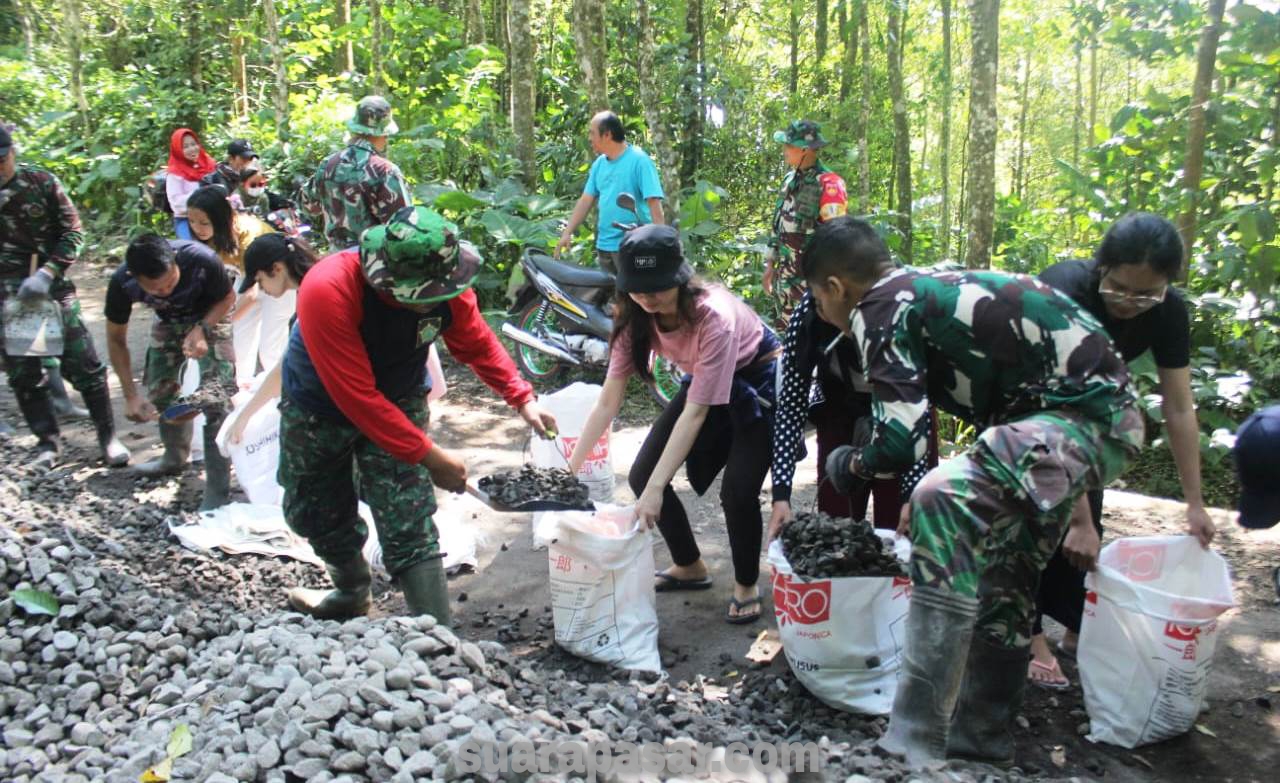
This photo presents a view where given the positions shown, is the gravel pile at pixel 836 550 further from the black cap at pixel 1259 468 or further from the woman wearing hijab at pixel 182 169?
the woman wearing hijab at pixel 182 169

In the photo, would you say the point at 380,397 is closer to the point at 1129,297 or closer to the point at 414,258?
the point at 414,258

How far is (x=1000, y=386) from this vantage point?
265 centimetres

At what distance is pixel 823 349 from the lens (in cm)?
337

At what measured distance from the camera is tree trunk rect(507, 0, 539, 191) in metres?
8.72

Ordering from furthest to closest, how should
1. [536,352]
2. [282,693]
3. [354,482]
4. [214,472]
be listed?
[536,352] → [214,472] → [354,482] → [282,693]

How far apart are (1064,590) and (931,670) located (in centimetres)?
119

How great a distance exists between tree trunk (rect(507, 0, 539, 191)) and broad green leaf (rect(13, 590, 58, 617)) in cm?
645

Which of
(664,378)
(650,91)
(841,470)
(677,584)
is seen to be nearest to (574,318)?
(664,378)

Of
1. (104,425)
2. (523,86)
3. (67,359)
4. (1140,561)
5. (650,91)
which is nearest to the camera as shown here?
(1140,561)

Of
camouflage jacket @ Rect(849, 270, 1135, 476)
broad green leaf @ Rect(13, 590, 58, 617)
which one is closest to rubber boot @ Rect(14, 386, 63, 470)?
broad green leaf @ Rect(13, 590, 58, 617)

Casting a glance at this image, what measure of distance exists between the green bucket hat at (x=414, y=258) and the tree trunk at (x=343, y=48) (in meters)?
Result: 12.4

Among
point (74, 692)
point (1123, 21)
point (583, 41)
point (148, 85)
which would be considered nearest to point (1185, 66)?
point (1123, 21)

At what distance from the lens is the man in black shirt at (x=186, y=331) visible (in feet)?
16.3

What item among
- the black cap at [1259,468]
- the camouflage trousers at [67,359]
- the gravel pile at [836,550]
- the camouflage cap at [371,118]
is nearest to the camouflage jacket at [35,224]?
the camouflage trousers at [67,359]
